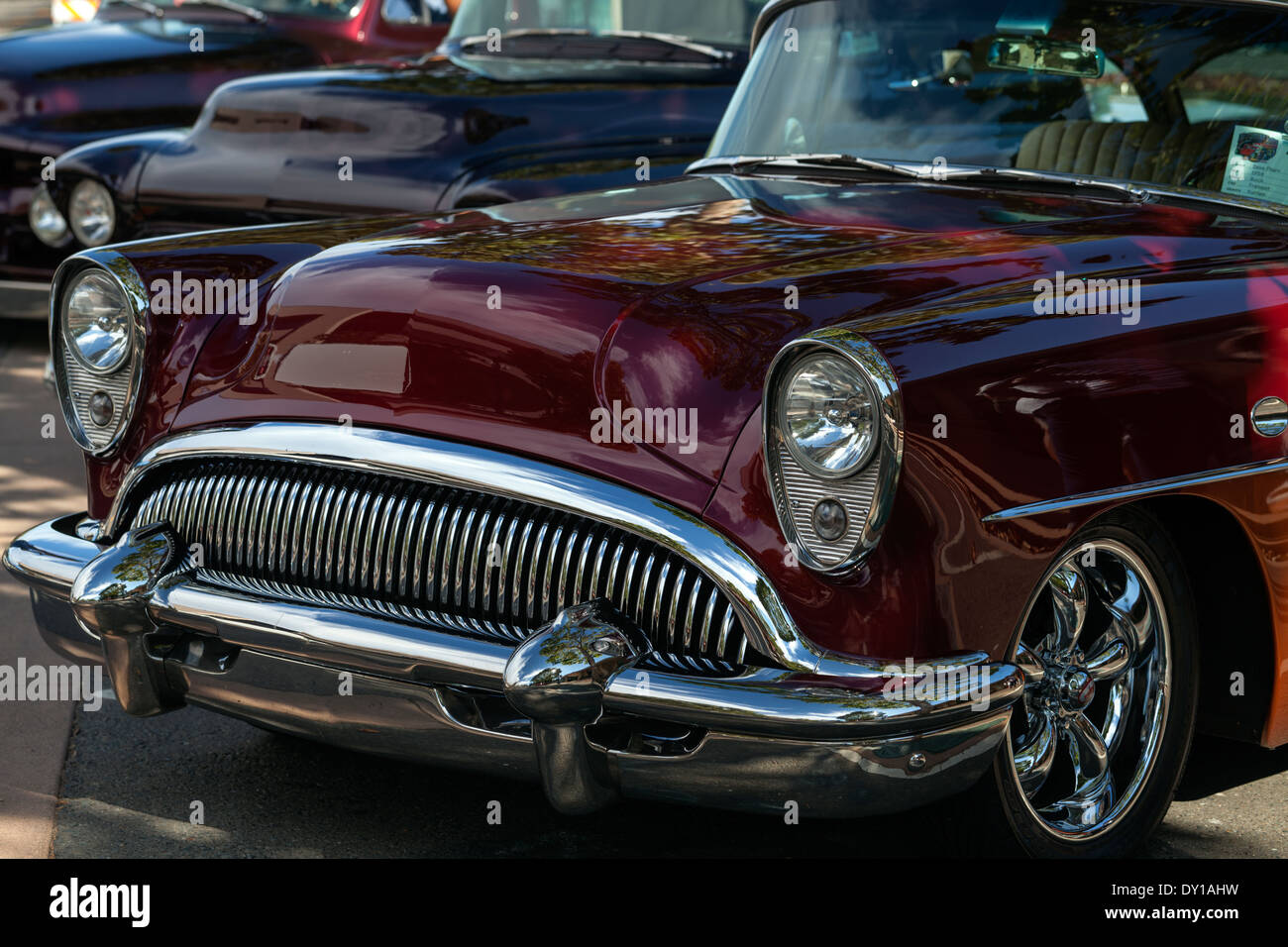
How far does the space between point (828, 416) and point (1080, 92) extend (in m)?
1.66

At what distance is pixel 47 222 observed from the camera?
754 cm

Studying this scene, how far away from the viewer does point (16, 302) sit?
7578 mm

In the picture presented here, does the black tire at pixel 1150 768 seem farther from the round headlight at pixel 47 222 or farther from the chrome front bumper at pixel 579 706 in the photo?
the round headlight at pixel 47 222

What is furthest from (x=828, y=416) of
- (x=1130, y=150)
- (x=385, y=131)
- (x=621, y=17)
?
(x=621, y=17)

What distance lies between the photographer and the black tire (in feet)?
8.96

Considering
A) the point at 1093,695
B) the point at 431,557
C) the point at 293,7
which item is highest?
the point at 293,7

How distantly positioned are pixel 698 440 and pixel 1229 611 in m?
1.13

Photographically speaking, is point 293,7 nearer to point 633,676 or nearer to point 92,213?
point 92,213

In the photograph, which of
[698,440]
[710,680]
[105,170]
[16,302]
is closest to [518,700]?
[710,680]

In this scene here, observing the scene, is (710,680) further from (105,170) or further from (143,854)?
(105,170)

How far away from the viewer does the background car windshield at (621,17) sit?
6.15m

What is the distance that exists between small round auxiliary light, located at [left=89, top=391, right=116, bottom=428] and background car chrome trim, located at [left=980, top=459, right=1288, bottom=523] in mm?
1846

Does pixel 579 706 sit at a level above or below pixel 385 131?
below

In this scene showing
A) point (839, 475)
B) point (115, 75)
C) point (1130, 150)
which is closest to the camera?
point (839, 475)
